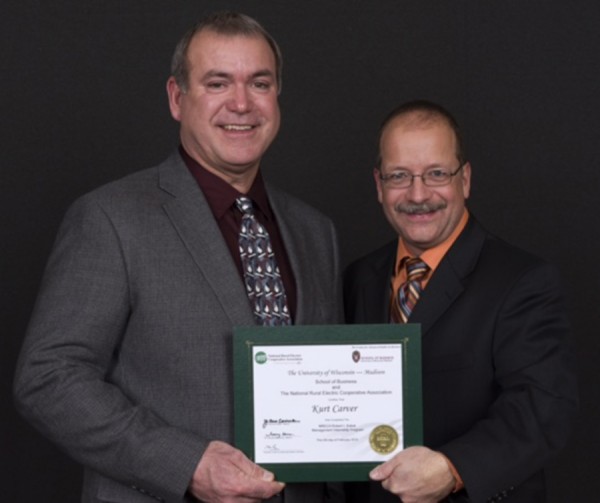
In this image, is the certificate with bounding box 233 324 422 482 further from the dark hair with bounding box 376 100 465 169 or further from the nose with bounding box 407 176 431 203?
the dark hair with bounding box 376 100 465 169

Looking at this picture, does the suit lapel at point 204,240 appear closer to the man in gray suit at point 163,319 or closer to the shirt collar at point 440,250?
the man in gray suit at point 163,319

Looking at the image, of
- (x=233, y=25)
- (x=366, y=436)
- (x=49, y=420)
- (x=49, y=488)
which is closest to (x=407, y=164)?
(x=233, y=25)

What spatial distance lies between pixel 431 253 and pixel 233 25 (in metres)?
0.93

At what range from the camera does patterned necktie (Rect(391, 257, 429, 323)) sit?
12.5 ft

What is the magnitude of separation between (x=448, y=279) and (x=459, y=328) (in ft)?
0.53

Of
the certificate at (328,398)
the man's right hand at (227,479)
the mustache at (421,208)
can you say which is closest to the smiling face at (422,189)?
the mustache at (421,208)

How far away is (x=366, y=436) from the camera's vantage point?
3.26 metres

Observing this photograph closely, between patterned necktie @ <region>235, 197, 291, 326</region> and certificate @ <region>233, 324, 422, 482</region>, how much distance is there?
22 centimetres

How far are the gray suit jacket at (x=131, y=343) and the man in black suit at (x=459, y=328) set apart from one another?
49 centimetres

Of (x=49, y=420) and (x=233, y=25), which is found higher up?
(x=233, y=25)

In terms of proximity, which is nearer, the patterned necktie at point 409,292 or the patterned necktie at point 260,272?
the patterned necktie at point 260,272

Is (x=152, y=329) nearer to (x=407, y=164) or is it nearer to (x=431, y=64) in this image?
(x=407, y=164)

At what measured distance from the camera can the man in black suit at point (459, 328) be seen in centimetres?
339

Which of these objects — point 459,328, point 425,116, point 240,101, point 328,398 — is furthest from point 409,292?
point 240,101
